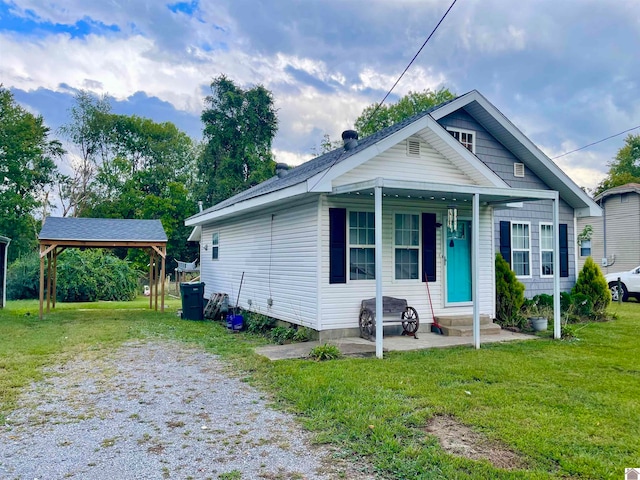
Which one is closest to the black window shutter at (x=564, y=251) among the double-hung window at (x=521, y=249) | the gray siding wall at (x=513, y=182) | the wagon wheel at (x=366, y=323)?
the gray siding wall at (x=513, y=182)

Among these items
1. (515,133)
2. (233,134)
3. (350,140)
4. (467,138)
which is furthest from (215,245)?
(233,134)

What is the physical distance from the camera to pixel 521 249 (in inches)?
456

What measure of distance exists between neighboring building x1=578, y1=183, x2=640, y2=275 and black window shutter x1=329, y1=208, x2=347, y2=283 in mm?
13861

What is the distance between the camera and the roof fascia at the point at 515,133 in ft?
35.3

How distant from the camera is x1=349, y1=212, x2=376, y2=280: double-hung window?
25.5 feet

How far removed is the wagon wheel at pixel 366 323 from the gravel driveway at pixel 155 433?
8.94ft

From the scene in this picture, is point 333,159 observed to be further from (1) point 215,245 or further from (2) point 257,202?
(1) point 215,245

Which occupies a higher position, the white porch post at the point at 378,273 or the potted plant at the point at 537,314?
the white porch post at the point at 378,273

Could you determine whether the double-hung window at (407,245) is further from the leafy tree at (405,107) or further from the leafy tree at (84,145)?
the leafy tree at (84,145)

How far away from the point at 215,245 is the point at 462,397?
33.0 feet

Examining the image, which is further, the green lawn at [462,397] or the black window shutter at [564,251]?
the black window shutter at [564,251]

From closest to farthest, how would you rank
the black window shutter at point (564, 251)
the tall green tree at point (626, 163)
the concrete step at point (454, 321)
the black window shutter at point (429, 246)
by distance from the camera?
the concrete step at point (454, 321), the black window shutter at point (429, 246), the black window shutter at point (564, 251), the tall green tree at point (626, 163)

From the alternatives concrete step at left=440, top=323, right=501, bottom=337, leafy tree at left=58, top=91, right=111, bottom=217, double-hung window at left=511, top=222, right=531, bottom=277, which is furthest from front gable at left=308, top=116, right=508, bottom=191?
leafy tree at left=58, top=91, right=111, bottom=217

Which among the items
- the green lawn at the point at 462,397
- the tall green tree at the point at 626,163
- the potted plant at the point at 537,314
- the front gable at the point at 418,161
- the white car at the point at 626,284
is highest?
the tall green tree at the point at 626,163
